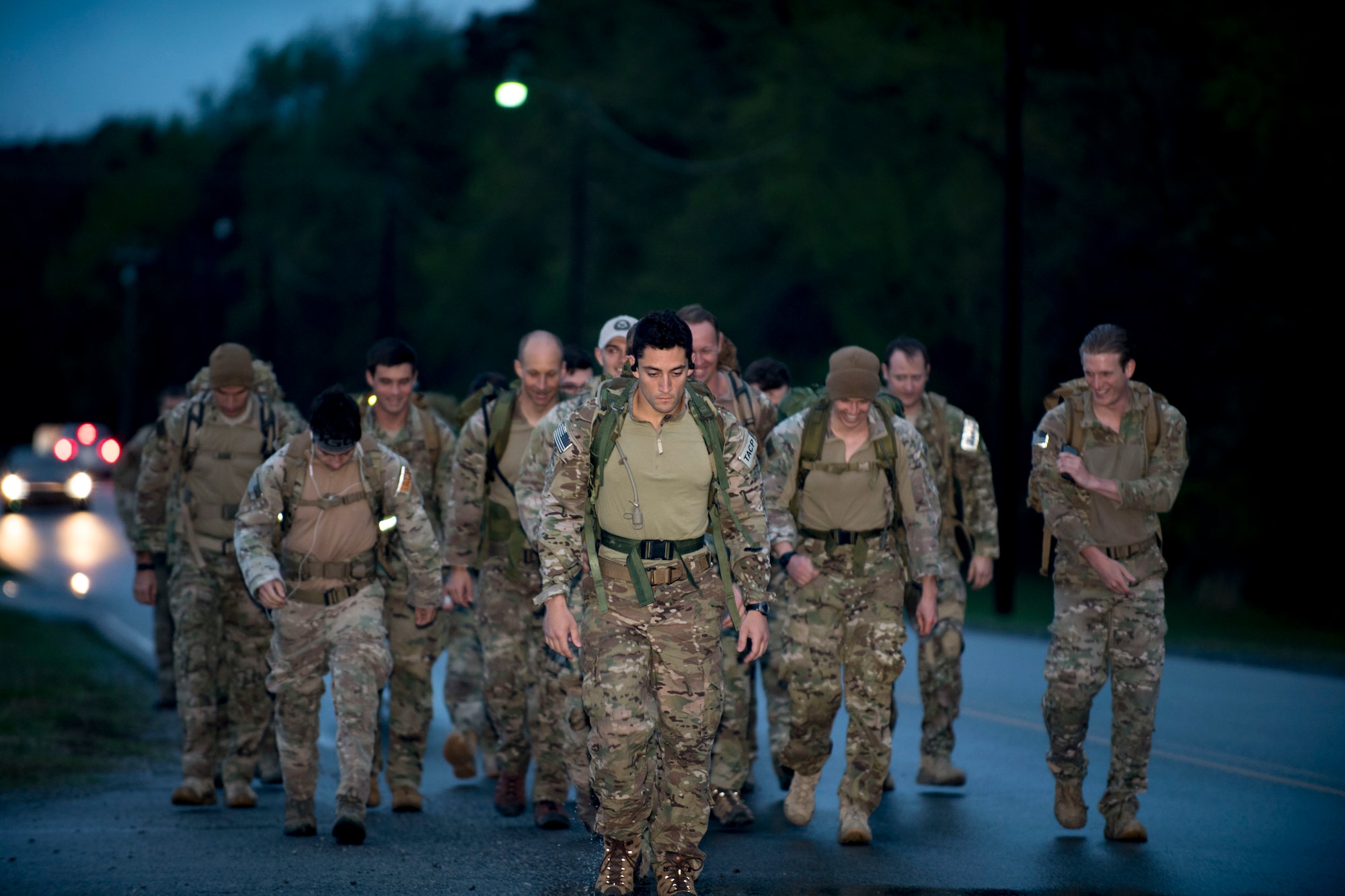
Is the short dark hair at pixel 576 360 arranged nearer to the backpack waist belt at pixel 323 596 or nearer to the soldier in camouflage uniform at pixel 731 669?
the soldier in camouflage uniform at pixel 731 669

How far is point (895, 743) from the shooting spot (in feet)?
37.8

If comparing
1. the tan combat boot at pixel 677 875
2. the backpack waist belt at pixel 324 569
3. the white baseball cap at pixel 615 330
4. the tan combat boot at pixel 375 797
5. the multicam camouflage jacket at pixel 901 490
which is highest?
the white baseball cap at pixel 615 330

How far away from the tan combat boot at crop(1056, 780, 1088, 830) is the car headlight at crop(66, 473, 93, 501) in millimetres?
36649

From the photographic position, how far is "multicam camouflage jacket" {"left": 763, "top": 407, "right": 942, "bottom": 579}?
8359mm

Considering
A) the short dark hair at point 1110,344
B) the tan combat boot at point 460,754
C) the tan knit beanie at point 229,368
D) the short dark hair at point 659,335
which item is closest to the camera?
the short dark hair at point 659,335

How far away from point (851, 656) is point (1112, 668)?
1301 mm

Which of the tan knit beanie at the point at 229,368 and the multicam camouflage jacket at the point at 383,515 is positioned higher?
the tan knit beanie at the point at 229,368

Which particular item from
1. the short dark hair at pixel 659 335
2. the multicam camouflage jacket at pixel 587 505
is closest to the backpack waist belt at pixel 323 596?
the multicam camouflage jacket at pixel 587 505

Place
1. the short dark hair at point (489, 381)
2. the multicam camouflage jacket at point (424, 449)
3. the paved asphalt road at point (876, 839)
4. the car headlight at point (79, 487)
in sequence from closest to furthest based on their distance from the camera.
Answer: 1. the paved asphalt road at point (876, 839)
2. the multicam camouflage jacket at point (424, 449)
3. the short dark hair at point (489, 381)
4. the car headlight at point (79, 487)

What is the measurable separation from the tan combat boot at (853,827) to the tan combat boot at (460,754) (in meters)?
2.79

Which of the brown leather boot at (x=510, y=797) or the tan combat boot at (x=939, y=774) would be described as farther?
the tan combat boot at (x=939, y=774)

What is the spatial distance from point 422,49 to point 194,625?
6895cm

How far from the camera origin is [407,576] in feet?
29.8

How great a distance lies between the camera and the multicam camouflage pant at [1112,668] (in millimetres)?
8289
